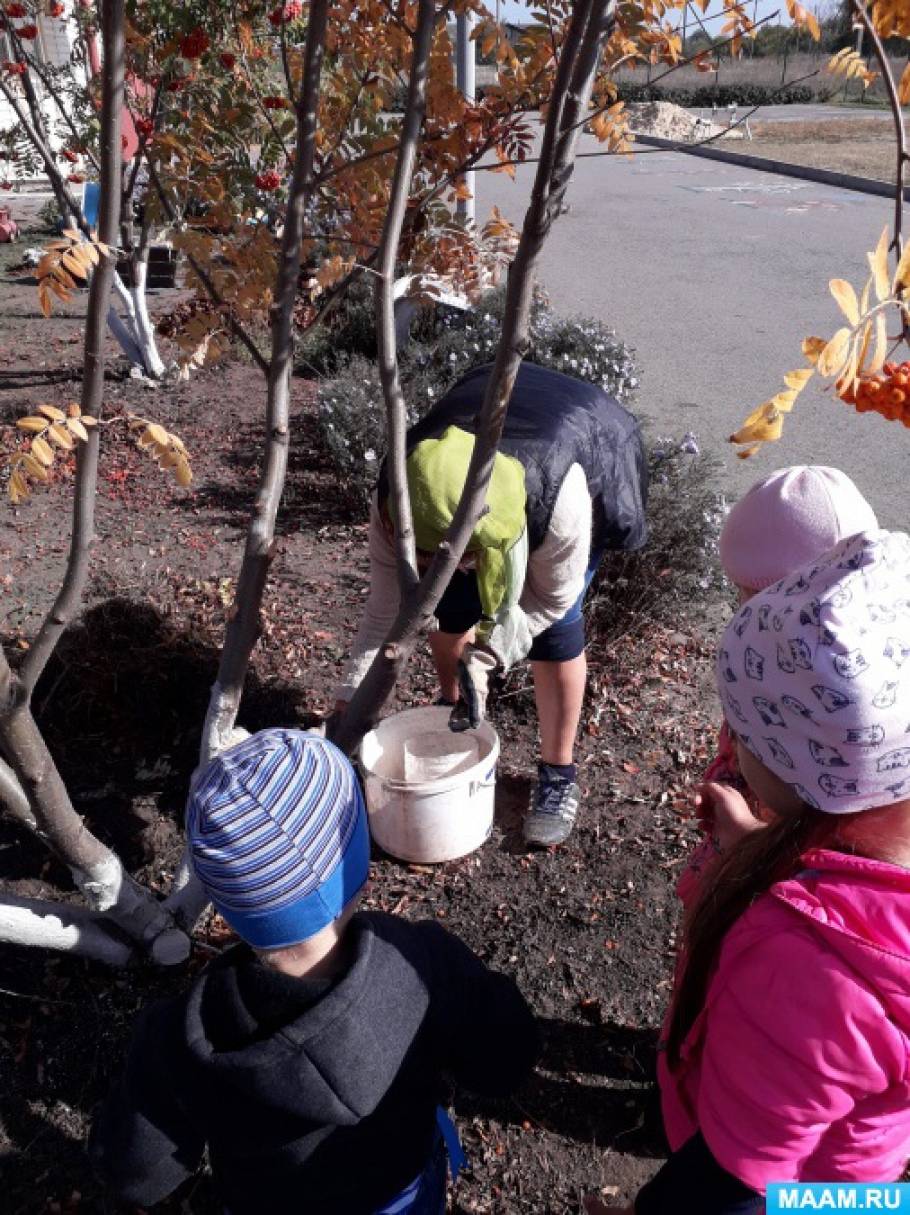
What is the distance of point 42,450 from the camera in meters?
1.46

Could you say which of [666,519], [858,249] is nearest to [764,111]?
[858,249]

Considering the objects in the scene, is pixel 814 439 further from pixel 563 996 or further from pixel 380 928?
pixel 380 928

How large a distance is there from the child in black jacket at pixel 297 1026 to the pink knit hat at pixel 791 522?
Result: 2.78 feet

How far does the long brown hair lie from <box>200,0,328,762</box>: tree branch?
1144mm

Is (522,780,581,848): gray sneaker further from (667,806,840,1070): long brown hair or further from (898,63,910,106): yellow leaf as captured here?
(898,63,910,106): yellow leaf

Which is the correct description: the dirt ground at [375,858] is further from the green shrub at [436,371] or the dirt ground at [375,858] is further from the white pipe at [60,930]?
the green shrub at [436,371]

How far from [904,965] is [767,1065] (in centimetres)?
20

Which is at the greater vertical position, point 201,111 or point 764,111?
point 764,111

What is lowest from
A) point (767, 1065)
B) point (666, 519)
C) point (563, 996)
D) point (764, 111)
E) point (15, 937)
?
point (563, 996)

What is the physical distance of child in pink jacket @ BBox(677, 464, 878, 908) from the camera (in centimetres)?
169

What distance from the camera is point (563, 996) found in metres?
2.32

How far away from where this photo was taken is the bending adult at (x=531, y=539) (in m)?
2.10

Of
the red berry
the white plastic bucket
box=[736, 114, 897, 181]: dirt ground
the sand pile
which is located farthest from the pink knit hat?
the sand pile

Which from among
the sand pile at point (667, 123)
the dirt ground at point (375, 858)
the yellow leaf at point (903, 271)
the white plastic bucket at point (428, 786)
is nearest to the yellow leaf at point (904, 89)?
the yellow leaf at point (903, 271)
